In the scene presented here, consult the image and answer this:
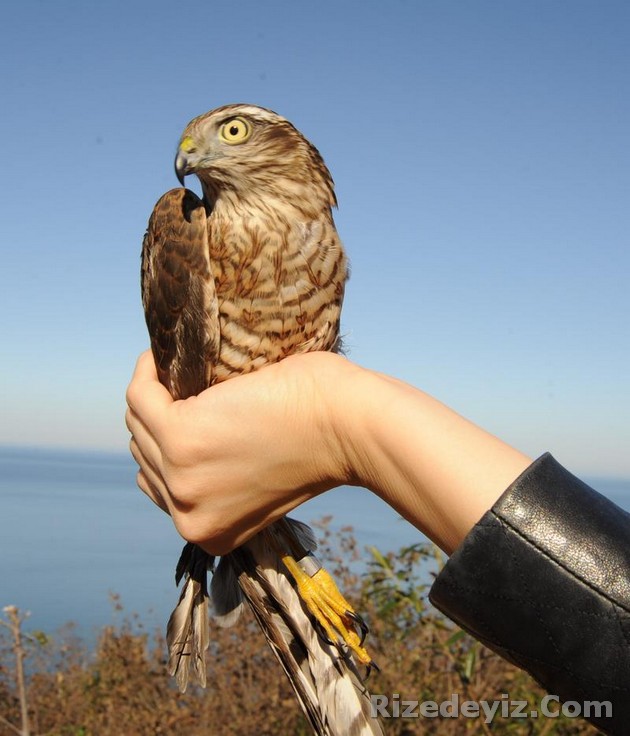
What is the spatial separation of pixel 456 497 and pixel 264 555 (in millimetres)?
1446

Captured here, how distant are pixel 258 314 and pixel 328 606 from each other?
110cm

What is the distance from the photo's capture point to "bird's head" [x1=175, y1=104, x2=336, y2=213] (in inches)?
119

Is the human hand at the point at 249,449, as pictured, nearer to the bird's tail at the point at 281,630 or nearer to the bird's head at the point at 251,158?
the bird's tail at the point at 281,630

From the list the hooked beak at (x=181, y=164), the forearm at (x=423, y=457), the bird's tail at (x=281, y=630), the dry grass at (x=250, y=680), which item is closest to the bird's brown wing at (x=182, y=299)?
the hooked beak at (x=181, y=164)

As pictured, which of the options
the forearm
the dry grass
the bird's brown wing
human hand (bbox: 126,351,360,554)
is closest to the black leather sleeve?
the forearm

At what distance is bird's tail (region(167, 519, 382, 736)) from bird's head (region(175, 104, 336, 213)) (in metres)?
1.36

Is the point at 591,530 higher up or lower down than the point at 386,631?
higher up

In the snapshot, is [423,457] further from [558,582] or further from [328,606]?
[328,606]

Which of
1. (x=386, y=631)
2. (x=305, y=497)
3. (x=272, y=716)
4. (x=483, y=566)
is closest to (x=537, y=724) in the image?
(x=386, y=631)

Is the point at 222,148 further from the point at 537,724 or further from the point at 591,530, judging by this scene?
the point at 537,724

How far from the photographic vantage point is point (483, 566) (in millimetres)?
1522

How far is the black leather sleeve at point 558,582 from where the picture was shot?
1.44 meters

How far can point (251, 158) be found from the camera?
3.10 metres

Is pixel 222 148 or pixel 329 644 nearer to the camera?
pixel 329 644
